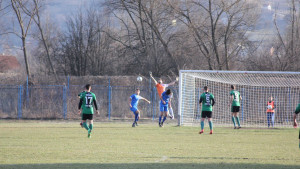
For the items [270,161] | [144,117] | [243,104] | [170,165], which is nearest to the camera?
[170,165]

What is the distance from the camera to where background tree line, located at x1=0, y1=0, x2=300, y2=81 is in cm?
3066

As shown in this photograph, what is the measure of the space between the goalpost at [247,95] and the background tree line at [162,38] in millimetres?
5000

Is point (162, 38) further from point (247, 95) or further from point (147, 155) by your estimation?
point (147, 155)

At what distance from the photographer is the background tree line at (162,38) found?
1207 inches

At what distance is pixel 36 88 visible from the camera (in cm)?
2988

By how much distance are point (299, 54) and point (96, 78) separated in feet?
49.3

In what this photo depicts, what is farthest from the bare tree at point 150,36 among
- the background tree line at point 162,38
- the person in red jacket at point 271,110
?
the person in red jacket at point 271,110

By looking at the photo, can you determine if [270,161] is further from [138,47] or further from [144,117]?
[138,47]

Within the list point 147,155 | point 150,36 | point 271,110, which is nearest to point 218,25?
point 150,36

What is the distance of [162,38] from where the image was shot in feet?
112

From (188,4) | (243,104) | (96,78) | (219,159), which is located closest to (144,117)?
(96,78)

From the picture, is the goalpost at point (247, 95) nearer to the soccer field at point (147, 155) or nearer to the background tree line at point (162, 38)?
the background tree line at point (162, 38)

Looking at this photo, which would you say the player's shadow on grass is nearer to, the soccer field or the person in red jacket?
the soccer field

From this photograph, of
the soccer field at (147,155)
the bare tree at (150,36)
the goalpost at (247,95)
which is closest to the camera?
the soccer field at (147,155)
